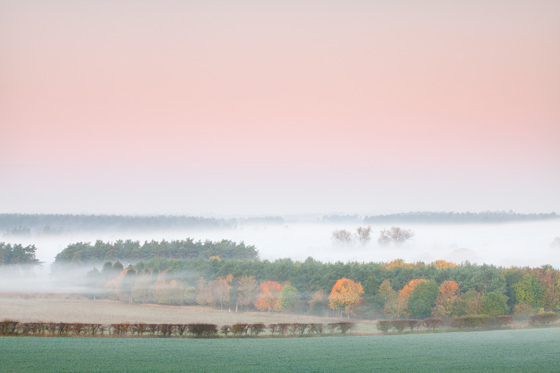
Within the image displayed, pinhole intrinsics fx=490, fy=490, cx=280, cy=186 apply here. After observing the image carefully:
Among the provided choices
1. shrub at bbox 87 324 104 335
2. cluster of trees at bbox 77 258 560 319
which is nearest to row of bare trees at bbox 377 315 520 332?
cluster of trees at bbox 77 258 560 319

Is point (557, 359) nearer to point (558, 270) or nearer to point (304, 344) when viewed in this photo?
point (304, 344)

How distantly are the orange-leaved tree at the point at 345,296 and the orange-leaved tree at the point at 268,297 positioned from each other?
8467 mm

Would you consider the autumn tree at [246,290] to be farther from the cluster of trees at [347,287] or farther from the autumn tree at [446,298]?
the autumn tree at [446,298]

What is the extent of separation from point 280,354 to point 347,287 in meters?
43.7

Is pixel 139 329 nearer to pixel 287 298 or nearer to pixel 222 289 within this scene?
pixel 287 298

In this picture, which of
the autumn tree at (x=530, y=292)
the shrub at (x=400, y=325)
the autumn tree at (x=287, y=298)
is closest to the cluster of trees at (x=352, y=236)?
the autumn tree at (x=287, y=298)

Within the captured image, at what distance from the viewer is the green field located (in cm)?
2556

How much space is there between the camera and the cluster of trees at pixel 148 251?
99562mm

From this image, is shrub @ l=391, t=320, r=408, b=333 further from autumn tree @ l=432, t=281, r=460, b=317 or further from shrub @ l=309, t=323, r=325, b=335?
autumn tree @ l=432, t=281, r=460, b=317

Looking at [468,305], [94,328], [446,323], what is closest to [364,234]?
[468,305]

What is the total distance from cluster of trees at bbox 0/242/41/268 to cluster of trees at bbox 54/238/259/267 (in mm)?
4454

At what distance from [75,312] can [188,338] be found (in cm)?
3360

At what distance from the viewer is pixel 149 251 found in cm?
10588

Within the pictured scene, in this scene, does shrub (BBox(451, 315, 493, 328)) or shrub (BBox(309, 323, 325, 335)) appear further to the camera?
shrub (BBox(451, 315, 493, 328))
